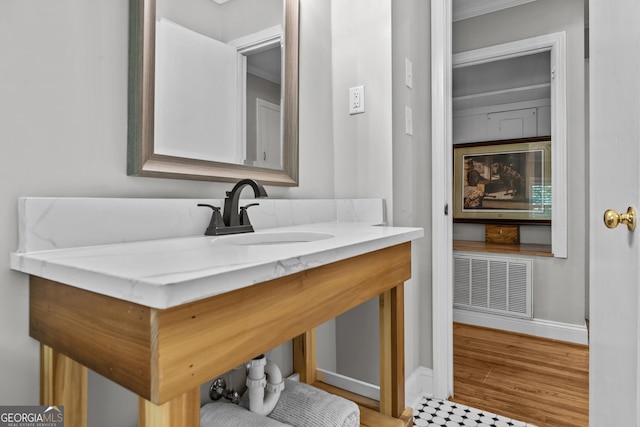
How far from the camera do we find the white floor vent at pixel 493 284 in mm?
2684

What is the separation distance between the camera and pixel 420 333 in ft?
6.03

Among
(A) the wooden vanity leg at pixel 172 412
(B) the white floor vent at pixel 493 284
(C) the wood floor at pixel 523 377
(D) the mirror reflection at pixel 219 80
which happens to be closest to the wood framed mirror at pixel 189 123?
(D) the mirror reflection at pixel 219 80

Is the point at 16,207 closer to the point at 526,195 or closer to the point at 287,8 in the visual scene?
the point at 287,8

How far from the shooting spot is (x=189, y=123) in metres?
1.11

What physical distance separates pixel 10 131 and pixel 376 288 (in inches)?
36.1

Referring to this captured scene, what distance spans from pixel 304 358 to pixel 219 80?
3.53 ft

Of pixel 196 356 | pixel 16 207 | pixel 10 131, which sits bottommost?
pixel 196 356

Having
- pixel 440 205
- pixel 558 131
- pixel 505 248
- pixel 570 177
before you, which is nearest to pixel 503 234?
pixel 505 248

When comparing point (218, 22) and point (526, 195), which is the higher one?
point (218, 22)

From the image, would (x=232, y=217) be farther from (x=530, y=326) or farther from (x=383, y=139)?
(x=530, y=326)
